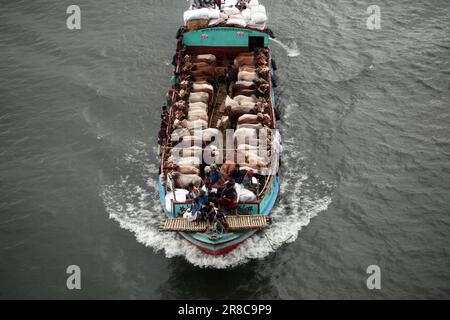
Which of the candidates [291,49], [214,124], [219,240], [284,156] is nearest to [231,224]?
[219,240]

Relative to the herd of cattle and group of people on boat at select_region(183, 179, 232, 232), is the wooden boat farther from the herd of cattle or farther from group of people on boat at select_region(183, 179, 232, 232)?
group of people on boat at select_region(183, 179, 232, 232)

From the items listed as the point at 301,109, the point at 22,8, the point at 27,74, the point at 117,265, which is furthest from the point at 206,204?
the point at 22,8

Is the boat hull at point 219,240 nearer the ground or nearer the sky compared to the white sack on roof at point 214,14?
nearer the ground

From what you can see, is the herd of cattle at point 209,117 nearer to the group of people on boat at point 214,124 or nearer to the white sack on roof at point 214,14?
the group of people on boat at point 214,124

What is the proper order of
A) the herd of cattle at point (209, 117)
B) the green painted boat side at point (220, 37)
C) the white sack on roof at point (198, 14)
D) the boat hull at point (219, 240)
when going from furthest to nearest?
1. the green painted boat side at point (220, 37)
2. the white sack on roof at point (198, 14)
3. the herd of cattle at point (209, 117)
4. the boat hull at point (219, 240)

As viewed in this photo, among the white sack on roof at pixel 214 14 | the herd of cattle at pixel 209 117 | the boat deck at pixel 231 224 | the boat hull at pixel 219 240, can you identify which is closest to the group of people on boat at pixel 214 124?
the herd of cattle at pixel 209 117

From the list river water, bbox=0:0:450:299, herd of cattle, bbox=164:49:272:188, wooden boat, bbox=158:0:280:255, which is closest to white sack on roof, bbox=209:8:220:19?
wooden boat, bbox=158:0:280:255

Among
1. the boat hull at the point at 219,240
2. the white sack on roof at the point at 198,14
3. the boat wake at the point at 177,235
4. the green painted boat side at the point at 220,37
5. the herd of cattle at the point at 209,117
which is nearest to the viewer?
the boat hull at the point at 219,240

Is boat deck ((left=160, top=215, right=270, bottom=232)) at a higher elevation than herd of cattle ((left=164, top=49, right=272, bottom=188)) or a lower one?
lower
